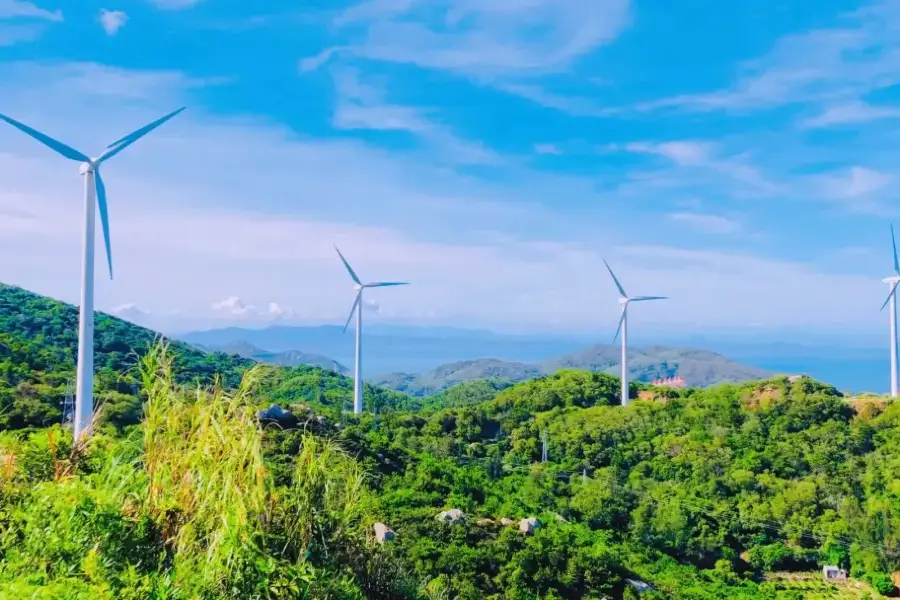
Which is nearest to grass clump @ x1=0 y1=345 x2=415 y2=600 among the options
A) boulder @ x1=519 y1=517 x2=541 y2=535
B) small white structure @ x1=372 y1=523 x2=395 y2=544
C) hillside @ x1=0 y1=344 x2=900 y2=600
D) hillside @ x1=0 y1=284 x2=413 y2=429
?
hillside @ x1=0 y1=344 x2=900 y2=600

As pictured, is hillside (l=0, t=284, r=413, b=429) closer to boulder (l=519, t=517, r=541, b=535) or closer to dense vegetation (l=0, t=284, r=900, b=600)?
dense vegetation (l=0, t=284, r=900, b=600)

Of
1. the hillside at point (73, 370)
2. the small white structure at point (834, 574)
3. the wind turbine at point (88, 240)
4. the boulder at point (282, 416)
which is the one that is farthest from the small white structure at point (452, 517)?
the small white structure at point (834, 574)

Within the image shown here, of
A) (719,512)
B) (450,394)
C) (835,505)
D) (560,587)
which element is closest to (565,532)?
(560,587)

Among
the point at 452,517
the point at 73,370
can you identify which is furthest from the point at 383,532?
the point at 73,370

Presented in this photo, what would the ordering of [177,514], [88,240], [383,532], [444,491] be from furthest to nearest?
[444,491] < [383,532] < [88,240] < [177,514]

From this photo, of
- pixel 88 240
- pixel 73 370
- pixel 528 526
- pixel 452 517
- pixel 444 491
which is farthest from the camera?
pixel 73 370

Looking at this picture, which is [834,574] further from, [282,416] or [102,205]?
[102,205]

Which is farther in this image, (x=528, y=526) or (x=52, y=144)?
(x=528, y=526)
